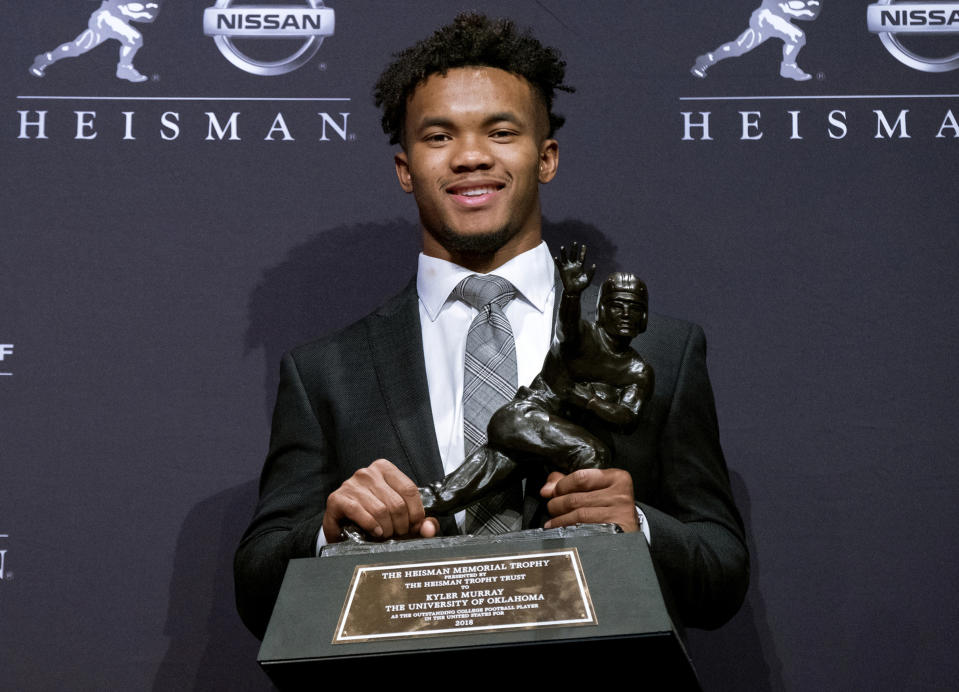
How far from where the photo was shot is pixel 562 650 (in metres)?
1.55

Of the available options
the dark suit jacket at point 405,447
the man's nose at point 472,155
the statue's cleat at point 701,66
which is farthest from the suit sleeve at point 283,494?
the statue's cleat at point 701,66

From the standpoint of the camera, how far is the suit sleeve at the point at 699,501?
2.03 m

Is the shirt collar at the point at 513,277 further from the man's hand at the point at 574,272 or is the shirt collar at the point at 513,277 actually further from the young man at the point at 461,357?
the man's hand at the point at 574,272

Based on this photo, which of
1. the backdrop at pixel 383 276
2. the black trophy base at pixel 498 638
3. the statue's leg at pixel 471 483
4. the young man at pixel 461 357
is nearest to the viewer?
the black trophy base at pixel 498 638

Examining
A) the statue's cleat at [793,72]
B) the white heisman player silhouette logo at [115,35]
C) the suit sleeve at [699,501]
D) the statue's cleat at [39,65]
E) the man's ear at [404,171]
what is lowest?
the suit sleeve at [699,501]

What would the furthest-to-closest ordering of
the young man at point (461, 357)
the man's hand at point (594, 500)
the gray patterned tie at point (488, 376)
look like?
1. the young man at point (461, 357)
2. the gray patterned tie at point (488, 376)
3. the man's hand at point (594, 500)

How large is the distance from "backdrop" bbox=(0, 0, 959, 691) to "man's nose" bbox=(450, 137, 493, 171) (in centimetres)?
54

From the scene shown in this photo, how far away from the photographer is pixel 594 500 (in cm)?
178

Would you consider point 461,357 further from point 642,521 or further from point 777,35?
point 777,35

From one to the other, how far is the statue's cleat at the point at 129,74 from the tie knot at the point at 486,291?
1.04 meters

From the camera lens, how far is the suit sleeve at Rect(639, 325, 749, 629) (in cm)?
203

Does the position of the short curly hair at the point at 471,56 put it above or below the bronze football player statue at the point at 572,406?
above

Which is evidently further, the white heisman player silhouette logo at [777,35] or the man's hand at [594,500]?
the white heisman player silhouette logo at [777,35]

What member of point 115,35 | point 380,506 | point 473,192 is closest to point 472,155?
point 473,192
